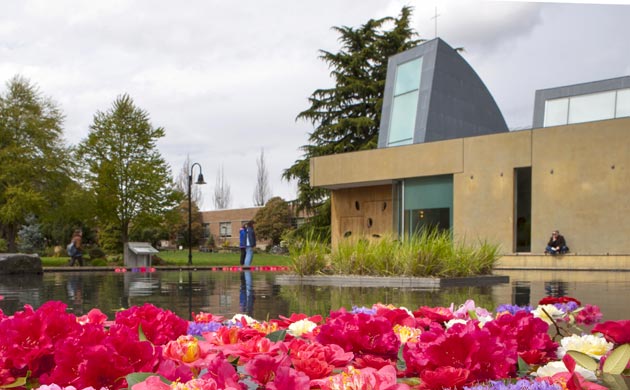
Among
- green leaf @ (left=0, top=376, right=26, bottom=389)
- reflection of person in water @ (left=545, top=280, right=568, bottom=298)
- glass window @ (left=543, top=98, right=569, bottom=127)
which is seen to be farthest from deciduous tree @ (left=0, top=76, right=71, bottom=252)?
green leaf @ (left=0, top=376, right=26, bottom=389)

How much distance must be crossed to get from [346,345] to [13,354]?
0.91 meters

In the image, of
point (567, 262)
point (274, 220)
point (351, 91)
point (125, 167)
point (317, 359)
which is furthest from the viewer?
point (274, 220)

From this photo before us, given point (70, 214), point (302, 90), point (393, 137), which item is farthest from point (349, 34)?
point (70, 214)

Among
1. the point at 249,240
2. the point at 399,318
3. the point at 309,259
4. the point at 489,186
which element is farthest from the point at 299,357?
the point at 489,186

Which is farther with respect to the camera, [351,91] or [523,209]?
[351,91]

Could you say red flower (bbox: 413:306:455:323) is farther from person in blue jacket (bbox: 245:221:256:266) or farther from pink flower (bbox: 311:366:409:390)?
person in blue jacket (bbox: 245:221:256:266)

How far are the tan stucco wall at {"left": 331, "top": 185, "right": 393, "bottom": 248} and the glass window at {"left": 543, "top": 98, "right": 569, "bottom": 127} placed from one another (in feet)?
25.0

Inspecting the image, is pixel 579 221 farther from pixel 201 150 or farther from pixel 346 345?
pixel 201 150

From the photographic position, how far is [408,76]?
2811cm

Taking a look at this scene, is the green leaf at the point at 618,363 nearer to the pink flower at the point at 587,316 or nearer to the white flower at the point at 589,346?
the white flower at the point at 589,346

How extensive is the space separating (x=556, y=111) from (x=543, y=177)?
628 centimetres

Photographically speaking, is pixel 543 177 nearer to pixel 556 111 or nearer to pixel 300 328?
pixel 556 111

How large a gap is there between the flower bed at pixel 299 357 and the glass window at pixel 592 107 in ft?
82.8

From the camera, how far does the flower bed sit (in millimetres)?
1315
